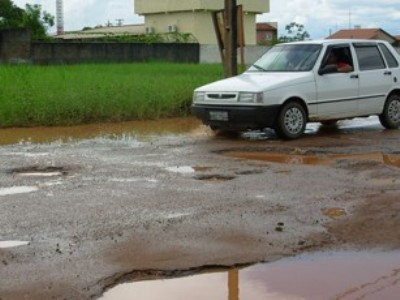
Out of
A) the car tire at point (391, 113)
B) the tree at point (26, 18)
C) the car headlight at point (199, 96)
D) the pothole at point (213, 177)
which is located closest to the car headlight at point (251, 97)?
the car headlight at point (199, 96)

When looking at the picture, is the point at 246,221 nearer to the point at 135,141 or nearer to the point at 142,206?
the point at 142,206

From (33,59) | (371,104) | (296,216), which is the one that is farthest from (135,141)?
(33,59)

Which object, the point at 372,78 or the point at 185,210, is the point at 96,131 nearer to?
the point at 372,78

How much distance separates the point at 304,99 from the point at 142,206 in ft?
19.4

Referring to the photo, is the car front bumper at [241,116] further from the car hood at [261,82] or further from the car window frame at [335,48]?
the car window frame at [335,48]

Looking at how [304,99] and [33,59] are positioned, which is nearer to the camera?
[304,99]

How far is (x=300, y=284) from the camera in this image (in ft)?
16.5

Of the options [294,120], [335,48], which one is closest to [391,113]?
[335,48]

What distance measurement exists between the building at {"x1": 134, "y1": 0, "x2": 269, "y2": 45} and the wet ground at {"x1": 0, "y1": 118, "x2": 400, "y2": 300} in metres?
41.3

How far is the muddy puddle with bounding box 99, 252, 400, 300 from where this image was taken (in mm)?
4832

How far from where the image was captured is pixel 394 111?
14.2m

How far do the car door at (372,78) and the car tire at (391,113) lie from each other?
15 cm

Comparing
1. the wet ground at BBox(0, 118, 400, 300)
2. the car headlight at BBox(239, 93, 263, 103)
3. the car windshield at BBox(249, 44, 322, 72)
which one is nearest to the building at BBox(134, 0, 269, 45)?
the car windshield at BBox(249, 44, 322, 72)

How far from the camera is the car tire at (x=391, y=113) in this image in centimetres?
1402
